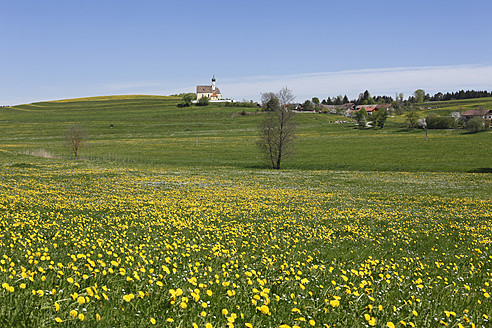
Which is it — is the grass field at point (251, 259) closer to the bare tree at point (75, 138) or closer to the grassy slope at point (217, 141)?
the grassy slope at point (217, 141)

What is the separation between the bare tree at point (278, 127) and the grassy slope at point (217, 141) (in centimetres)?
466

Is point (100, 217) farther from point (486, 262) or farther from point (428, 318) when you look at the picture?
point (486, 262)

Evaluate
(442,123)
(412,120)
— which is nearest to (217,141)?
(412,120)

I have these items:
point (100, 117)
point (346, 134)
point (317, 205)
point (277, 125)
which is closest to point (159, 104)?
point (100, 117)

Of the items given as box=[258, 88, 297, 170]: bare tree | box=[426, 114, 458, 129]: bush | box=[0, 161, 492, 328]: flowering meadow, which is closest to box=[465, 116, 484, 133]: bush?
box=[426, 114, 458, 129]: bush

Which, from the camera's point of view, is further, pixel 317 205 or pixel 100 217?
pixel 317 205

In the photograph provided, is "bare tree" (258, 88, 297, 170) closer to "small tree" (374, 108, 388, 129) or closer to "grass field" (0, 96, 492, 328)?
"grass field" (0, 96, 492, 328)

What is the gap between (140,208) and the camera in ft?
47.5

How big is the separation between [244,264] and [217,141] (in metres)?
89.4

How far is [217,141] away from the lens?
95.9 m

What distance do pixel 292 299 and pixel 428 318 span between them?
192 centimetres

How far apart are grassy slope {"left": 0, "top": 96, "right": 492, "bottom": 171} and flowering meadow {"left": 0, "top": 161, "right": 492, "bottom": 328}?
41.0 meters

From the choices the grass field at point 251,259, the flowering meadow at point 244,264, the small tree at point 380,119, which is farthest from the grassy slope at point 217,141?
the flowering meadow at point 244,264

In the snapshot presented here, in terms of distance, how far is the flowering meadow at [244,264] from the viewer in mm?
4090
